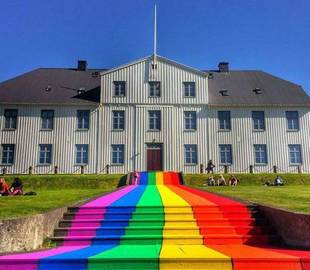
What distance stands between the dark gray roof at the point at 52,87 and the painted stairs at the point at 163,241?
22.6 m

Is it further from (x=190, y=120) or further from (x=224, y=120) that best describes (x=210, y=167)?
Result: (x=224, y=120)

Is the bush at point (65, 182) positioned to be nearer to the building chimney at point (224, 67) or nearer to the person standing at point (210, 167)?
the person standing at point (210, 167)

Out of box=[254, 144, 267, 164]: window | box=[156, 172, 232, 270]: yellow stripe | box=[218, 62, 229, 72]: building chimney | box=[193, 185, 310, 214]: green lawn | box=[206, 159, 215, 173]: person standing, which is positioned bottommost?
box=[156, 172, 232, 270]: yellow stripe

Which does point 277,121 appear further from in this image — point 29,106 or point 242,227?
point 242,227

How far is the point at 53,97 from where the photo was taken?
106 ft

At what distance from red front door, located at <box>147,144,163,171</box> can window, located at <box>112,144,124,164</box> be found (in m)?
2.39

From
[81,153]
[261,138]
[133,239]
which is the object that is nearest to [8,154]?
[81,153]

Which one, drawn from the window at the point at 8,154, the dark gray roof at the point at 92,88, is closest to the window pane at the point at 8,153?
the window at the point at 8,154

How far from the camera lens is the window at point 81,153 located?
3089 cm

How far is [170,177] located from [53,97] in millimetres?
13747

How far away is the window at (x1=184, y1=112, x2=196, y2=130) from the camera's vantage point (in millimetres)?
31734

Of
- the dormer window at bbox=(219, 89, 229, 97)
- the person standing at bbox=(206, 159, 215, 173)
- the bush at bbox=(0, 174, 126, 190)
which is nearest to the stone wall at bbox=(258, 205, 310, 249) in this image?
the bush at bbox=(0, 174, 126, 190)

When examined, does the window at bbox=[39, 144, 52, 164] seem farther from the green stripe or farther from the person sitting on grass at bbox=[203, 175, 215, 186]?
the green stripe

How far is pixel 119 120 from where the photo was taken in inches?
1247
